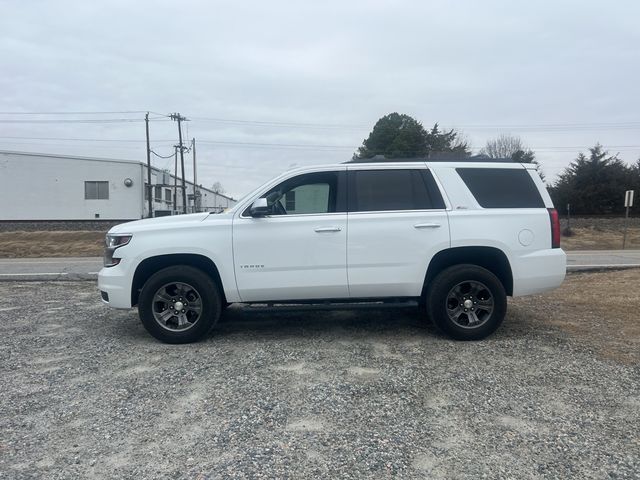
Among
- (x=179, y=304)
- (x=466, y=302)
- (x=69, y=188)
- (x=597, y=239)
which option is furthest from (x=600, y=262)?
(x=69, y=188)

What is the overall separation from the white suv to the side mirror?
19 mm

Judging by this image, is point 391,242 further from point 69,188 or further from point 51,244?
point 69,188

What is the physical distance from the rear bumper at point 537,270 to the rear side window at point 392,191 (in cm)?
112

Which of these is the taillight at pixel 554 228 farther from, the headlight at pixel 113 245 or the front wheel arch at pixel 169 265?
the headlight at pixel 113 245

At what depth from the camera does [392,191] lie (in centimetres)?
603

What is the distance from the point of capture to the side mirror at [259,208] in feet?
18.7

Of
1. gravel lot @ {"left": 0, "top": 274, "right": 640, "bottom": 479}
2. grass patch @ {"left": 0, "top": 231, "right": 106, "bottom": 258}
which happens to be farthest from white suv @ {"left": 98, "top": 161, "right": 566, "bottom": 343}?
grass patch @ {"left": 0, "top": 231, "right": 106, "bottom": 258}

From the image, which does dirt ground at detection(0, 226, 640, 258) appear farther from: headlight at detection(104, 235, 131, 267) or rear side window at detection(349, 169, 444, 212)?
rear side window at detection(349, 169, 444, 212)

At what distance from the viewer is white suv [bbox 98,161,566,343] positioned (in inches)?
229

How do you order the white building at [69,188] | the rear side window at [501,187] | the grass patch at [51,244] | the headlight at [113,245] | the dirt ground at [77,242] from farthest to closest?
1. the white building at [69,188]
2. the dirt ground at [77,242]
3. the grass patch at [51,244]
4. the rear side window at [501,187]
5. the headlight at [113,245]

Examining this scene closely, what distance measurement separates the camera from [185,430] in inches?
149

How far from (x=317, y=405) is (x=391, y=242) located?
223 centimetres

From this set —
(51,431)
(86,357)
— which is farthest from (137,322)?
(51,431)

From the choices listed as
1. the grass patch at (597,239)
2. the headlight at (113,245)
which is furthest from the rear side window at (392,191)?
the grass patch at (597,239)
